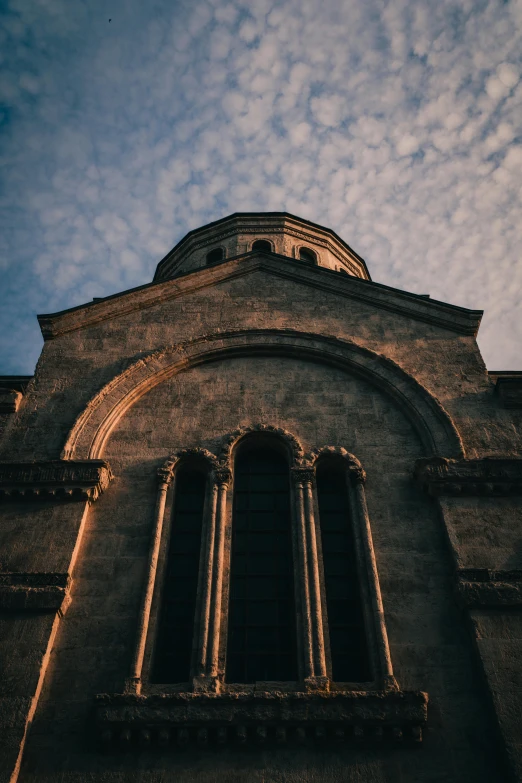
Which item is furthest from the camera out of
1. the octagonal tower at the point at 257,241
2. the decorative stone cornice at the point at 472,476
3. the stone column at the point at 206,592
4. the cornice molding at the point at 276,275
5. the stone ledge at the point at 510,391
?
the octagonal tower at the point at 257,241

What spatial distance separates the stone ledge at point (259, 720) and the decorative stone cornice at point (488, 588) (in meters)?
1.52

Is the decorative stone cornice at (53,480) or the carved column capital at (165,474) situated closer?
the decorative stone cornice at (53,480)

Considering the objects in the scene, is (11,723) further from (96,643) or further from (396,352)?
(396,352)

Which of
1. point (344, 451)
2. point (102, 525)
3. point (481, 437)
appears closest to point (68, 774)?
point (102, 525)

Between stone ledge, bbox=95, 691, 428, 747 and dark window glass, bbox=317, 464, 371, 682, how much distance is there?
0.80 meters

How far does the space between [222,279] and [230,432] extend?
14.3ft

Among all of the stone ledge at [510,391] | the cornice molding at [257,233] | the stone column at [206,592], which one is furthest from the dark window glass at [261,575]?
the cornice molding at [257,233]

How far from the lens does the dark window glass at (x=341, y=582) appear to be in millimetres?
8266

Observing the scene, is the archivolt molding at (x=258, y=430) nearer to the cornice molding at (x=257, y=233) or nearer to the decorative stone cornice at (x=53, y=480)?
the decorative stone cornice at (x=53, y=480)

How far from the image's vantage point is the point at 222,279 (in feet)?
45.1

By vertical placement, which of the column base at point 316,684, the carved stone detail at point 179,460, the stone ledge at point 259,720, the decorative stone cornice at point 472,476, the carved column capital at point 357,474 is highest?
Answer: the carved stone detail at point 179,460

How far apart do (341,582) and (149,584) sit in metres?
2.72

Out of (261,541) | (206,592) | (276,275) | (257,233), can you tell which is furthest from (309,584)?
(257,233)

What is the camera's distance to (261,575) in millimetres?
9172
